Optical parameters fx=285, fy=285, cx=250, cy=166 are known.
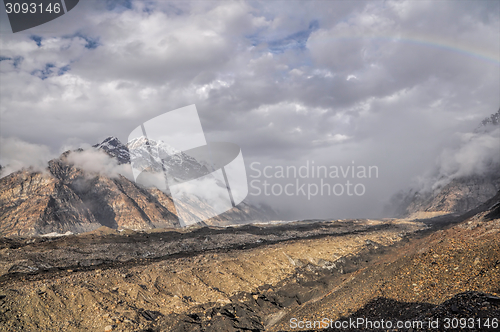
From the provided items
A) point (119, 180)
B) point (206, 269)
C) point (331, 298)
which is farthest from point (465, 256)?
point (119, 180)

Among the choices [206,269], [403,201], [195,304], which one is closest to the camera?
[195,304]

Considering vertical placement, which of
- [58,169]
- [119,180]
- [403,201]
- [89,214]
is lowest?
[403,201]

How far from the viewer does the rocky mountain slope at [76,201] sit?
106875 mm

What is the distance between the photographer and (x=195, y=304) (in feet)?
53.0

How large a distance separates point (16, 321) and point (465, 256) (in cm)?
1927

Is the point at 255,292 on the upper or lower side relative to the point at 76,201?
upper

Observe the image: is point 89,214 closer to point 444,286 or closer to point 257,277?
point 257,277

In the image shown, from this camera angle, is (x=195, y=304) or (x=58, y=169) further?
(x=58, y=169)

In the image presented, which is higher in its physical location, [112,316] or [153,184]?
[112,316]

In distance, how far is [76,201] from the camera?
124 meters

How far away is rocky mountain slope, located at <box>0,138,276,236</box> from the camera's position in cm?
10688

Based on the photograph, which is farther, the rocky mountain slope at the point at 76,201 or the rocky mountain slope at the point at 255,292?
the rocky mountain slope at the point at 76,201

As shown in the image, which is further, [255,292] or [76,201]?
[76,201]

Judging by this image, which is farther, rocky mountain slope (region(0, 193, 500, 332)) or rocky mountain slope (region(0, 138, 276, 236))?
rocky mountain slope (region(0, 138, 276, 236))
